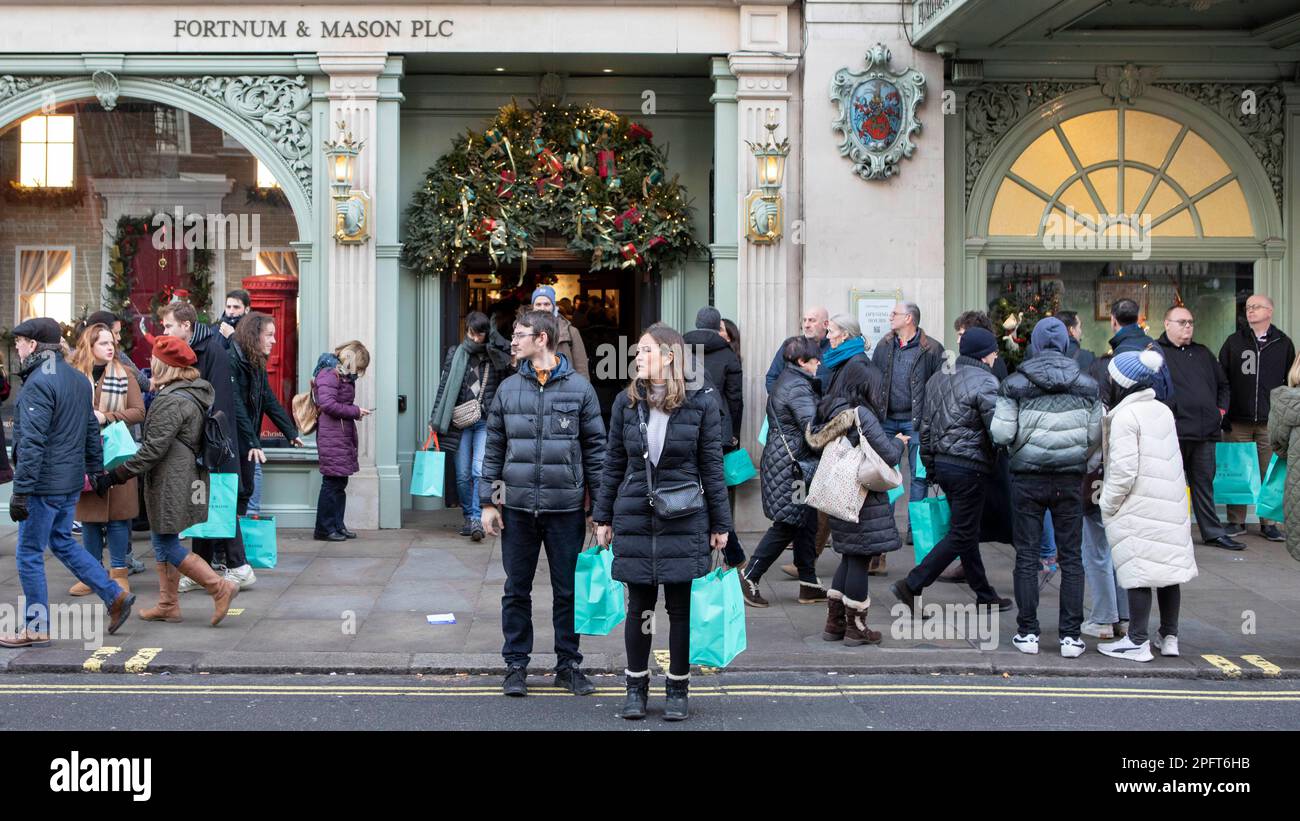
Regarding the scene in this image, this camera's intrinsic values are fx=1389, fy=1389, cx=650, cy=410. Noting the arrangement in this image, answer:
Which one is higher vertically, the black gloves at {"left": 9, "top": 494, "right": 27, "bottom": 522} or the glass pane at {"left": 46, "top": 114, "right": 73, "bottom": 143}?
the glass pane at {"left": 46, "top": 114, "right": 73, "bottom": 143}

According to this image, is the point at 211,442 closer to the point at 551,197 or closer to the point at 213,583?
the point at 213,583

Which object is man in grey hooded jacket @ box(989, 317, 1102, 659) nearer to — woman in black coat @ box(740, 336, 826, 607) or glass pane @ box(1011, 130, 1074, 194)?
woman in black coat @ box(740, 336, 826, 607)

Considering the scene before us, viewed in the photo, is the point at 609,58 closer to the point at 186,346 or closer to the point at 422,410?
the point at 422,410

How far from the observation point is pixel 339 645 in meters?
8.11

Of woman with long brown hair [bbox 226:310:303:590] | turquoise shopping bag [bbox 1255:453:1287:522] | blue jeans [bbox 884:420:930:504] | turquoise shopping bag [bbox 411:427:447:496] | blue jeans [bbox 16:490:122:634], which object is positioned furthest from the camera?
turquoise shopping bag [bbox 411:427:447:496]

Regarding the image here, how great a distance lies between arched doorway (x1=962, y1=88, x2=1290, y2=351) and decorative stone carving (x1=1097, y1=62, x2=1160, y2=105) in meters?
0.10

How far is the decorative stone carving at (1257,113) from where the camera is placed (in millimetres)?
13000

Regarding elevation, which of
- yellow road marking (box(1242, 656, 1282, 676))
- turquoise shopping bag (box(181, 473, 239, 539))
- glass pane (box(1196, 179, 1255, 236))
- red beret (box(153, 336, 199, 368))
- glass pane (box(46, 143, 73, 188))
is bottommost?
yellow road marking (box(1242, 656, 1282, 676))

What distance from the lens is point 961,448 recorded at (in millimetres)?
8320

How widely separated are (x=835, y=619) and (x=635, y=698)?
2024mm

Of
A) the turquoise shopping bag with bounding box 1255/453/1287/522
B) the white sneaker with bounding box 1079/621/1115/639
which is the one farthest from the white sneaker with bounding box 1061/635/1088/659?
the turquoise shopping bag with bounding box 1255/453/1287/522

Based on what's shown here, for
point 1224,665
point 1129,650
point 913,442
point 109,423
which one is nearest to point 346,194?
point 109,423

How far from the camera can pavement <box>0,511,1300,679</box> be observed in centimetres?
764

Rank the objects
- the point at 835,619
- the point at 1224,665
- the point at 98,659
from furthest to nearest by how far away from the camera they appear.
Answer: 1. the point at 835,619
2. the point at 1224,665
3. the point at 98,659
